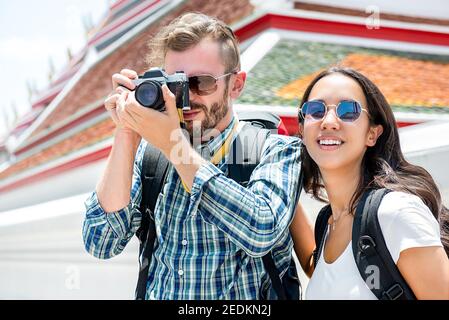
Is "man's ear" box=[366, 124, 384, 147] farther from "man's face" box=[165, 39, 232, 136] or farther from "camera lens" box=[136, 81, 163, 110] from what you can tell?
"camera lens" box=[136, 81, 163, 110]

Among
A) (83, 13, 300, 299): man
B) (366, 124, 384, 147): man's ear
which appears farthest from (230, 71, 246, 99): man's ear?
(366, 124, 384, 147): man's ear

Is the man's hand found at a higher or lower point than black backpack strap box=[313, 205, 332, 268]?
higher

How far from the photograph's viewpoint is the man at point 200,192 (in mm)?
1010

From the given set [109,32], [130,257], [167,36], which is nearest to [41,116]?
[109,32]

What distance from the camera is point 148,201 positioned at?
1.19 m

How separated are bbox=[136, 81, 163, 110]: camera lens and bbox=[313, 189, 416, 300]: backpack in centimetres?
40

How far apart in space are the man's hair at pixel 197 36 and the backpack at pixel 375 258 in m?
0.38

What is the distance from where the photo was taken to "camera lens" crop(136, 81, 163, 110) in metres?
1.05

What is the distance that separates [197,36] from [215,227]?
0.36 metres

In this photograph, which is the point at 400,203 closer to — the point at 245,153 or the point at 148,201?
the point at 245,153

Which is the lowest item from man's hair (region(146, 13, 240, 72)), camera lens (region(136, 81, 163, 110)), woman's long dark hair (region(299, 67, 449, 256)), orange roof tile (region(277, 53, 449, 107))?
woman's long dark hair (region(299, 67, 449, 256))

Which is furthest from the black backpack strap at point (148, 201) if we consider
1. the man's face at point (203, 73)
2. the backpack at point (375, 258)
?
the backpack at point (375, 258)

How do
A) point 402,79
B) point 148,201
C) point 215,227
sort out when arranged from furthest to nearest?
point 402,79
point 148,201
point 215,227

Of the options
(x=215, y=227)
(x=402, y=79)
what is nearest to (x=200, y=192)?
(x=215, y=227)
